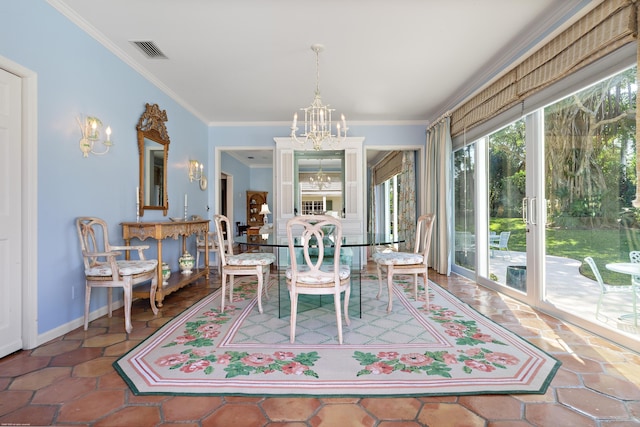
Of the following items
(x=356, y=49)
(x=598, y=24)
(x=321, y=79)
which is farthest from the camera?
(x=321, y=79)

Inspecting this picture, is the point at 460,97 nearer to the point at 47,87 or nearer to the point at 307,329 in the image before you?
the point at 307,329

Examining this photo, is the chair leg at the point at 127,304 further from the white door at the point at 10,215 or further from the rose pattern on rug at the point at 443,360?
the rose pattern on rug at the point at 443,360

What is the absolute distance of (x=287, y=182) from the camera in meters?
5.38

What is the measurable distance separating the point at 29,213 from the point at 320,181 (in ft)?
A: 13.6

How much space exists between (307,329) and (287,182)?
10.6ft

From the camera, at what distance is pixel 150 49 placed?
311 cm

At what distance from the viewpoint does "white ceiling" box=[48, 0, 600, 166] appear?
2453 millimetres

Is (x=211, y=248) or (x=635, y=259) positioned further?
(x=211, y=248)

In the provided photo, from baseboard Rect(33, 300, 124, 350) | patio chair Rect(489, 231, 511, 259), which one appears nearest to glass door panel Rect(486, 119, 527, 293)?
patio chair Rect(489, 231, 511, 259)

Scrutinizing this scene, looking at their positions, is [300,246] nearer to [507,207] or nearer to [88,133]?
[88,133]

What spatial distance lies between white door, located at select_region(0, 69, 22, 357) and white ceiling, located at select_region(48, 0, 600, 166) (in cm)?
90

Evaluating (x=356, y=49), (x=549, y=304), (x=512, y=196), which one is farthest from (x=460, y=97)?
(x=549, y=304)

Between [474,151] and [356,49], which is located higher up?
[356,49]

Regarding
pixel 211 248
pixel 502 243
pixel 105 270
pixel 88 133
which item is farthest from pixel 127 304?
pixel 502 243
